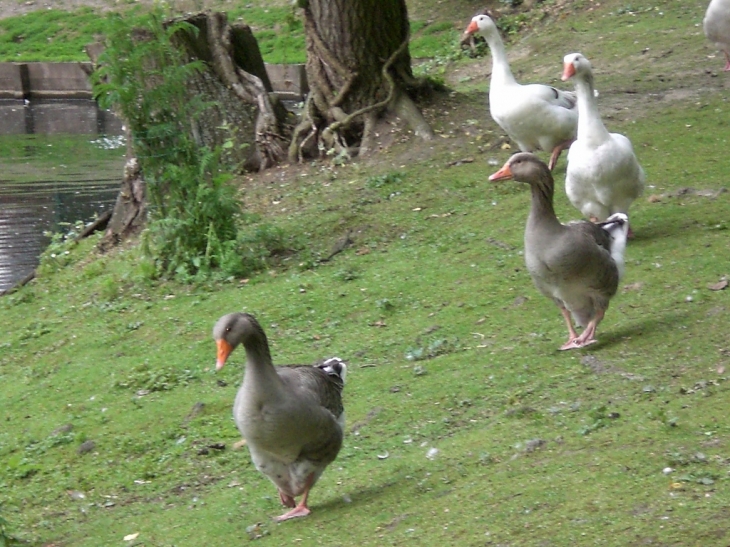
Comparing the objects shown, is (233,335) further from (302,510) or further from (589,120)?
(589,120)

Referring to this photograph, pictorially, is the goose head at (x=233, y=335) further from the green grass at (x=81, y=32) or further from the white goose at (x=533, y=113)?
the green grass at (x=81, y=32)

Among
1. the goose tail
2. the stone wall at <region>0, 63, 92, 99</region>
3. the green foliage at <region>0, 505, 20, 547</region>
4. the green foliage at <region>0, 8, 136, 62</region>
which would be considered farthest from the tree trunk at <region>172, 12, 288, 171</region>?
the green foliage at <region>0, 8, 136, 62</region>

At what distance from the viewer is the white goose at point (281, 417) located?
18.0ft

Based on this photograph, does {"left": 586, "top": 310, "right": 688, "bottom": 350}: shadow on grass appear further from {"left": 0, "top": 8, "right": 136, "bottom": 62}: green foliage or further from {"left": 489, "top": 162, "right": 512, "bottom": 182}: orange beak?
{"left": 0, "top": 8, "right": 136, "bottom": 62}: green foliage

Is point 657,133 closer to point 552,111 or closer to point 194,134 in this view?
point 552,111

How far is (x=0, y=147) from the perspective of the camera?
23812mm

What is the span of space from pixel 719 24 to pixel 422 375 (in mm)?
8422

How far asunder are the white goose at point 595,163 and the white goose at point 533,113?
7.08 feet

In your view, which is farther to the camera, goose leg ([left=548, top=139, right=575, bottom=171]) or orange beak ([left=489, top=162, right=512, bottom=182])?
goose leg ([left=548, top=139, right=575, bottom=171])

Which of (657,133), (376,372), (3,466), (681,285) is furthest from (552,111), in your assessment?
(3,466)

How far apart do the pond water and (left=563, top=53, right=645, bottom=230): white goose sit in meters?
8.05

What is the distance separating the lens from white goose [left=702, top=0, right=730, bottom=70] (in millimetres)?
13719

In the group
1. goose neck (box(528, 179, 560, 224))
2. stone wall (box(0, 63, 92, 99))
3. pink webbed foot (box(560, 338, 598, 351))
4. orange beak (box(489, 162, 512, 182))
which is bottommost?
stone wall (box(0, 63, 92, 99))

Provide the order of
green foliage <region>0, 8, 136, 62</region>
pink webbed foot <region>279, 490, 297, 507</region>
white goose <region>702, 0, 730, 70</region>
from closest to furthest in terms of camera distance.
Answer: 1. pink webbed foot <region>279, 490, 297, 507</region>
2. white goose <region>702, 0, 730, 70</region>
3. green foliage <region>0, 8, 136, 62</region>
